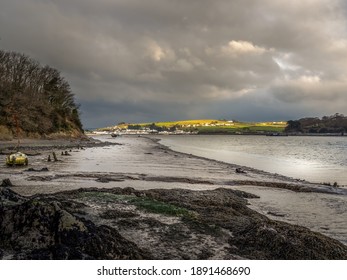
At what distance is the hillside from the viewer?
275 feet

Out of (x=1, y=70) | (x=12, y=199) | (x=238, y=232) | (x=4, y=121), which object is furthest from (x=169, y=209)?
(x=1, y=70)

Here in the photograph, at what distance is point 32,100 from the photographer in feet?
315

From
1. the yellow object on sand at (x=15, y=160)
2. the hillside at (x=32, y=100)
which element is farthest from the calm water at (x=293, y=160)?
the hillside at (x=32, y=100)

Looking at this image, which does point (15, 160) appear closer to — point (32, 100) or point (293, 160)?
point (293, 160)

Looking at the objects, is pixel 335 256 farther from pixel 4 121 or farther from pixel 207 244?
pixel 4 121

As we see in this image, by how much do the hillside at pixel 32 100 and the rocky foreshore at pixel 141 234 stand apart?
72.5 meters

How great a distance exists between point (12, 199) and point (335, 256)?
8619 mm

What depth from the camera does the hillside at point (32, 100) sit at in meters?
→ 83.8

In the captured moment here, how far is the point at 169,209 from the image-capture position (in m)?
12.1

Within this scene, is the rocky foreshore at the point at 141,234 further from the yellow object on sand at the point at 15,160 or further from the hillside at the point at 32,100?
the hillside at the point at 32,100

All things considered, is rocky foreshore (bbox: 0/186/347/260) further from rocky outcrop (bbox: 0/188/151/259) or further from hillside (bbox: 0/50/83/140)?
hillside (bbox: 0/50/83/140)

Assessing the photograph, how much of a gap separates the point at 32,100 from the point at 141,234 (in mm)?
96254

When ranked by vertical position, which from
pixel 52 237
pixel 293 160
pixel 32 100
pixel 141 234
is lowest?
pixel 293 160

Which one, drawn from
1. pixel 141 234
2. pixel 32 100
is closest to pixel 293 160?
pixel 141 234
